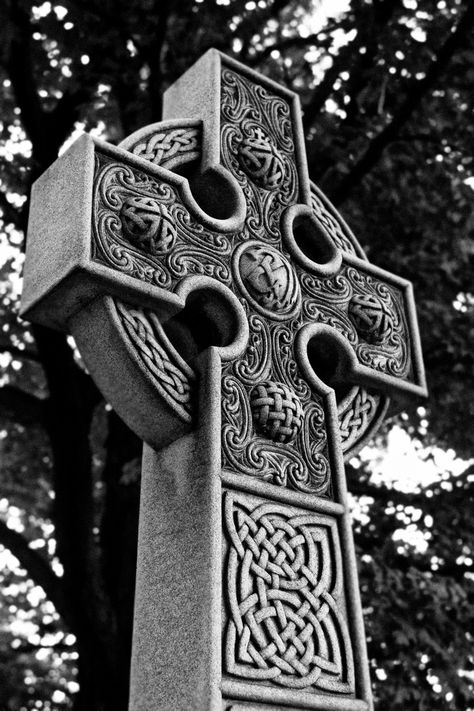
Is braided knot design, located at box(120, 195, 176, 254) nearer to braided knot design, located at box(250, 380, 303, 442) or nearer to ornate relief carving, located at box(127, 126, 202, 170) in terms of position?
ornate relief carving, located at box(127, 126, 202, 170)

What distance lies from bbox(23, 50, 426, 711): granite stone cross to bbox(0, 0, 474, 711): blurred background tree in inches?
113

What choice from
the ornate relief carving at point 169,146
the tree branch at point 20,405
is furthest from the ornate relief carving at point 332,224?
the tree branch at point 20,405

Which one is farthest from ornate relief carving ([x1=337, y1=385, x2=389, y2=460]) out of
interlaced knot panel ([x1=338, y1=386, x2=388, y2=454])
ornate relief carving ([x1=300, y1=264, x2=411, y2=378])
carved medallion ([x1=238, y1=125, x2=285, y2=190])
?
carved medallion ([x1=238, y1=125, x2=285, y2=190])

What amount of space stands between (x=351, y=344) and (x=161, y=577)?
121cm

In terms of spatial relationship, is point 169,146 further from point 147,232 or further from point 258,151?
point 147,232

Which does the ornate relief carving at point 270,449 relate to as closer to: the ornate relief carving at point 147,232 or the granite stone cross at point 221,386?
the granite stone cross at point 221,386

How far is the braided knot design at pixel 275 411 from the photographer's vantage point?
104 inches

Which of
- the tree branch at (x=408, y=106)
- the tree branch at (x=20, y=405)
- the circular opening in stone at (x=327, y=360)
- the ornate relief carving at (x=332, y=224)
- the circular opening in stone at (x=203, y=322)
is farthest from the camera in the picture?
the tree branch at (x=20, y=405)

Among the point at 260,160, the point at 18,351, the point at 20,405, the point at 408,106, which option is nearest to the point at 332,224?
the point at 260,160

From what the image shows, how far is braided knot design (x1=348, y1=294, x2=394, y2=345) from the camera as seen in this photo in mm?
3254

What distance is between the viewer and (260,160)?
3.21 m

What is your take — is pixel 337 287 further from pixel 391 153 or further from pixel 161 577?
pixel 391 153

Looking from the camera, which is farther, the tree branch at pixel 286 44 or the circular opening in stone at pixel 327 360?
the tree branch at pixel 286 44

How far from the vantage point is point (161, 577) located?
2.40m
